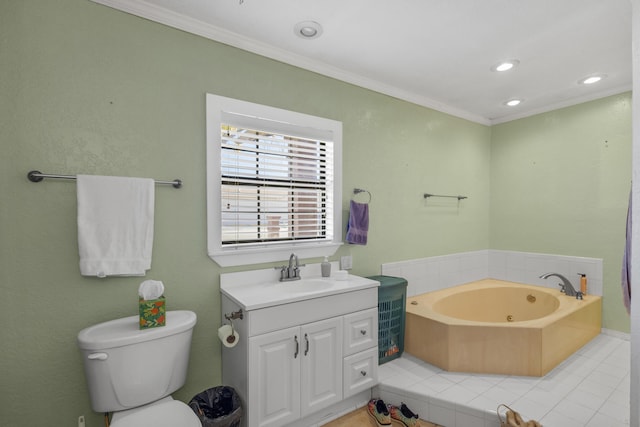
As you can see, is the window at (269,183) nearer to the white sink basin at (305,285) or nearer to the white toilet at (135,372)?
the white sink basin at (305,285)

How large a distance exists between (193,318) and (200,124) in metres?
1.14

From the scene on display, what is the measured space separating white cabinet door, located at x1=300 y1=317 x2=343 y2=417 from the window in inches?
23.2

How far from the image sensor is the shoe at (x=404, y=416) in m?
1.96

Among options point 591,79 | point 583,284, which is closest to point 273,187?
point 591,79

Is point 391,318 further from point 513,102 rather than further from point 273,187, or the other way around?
point 513,102

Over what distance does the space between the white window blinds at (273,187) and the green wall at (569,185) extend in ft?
7.91

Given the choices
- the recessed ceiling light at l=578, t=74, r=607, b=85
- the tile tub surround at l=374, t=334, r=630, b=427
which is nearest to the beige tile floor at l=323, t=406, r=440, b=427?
the tile tub surround at l=374, t=334, r=630, b=427

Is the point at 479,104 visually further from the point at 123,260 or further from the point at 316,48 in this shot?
→ the point at 123,260

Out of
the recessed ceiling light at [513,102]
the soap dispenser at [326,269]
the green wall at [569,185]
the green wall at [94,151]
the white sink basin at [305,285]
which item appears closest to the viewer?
the green wall at [94,151]

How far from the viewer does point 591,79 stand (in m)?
2.72

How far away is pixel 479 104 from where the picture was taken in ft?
11.0

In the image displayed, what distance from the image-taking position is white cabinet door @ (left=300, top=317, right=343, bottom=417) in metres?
1.87

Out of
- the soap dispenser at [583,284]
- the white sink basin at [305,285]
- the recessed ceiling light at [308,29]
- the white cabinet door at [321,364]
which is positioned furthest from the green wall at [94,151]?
the soap dispenser at [583,284]

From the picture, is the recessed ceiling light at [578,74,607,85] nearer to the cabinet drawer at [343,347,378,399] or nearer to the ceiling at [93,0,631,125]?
the ceiling at [93,0,631,125]
